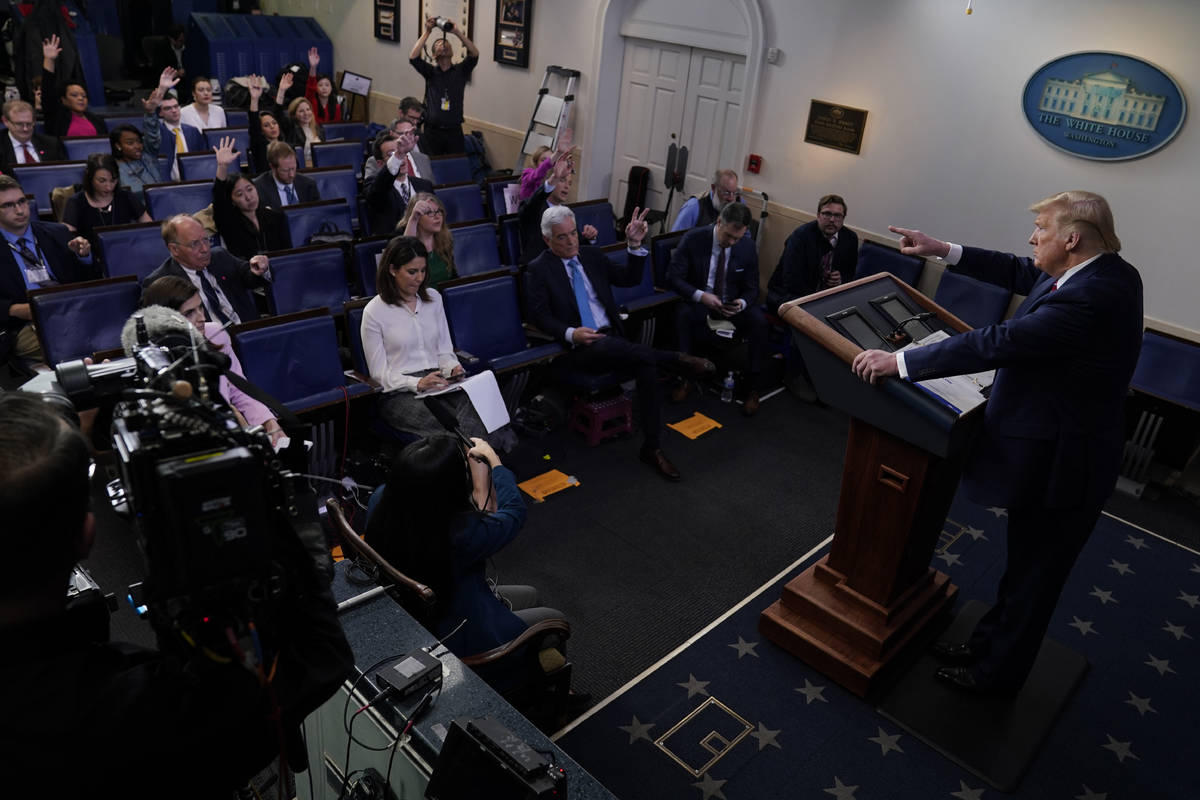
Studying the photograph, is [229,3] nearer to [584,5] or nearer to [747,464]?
[584,5]

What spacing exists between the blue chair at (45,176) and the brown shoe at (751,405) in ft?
15.6

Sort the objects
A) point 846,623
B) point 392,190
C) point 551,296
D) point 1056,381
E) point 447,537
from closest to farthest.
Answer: point 447,537, point 1056,381, point 846,623, point 551,296, point 392,190

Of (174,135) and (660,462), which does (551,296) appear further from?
(174,135)

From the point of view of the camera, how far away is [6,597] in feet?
3.60

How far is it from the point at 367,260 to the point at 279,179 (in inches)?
53.6

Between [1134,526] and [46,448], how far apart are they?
5.13m

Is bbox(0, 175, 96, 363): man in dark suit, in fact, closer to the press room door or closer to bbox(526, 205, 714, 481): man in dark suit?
bbox(526, 205, 714, 481): man in dark suit

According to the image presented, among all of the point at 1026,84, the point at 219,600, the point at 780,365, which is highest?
the point at 1026,84

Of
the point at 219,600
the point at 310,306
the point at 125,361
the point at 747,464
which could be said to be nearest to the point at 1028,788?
the point at 747,464

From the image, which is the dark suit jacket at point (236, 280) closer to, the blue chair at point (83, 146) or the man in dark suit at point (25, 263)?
the man in dark suit at point (25, 263)

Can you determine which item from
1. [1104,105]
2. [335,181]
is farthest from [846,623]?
[335,181]

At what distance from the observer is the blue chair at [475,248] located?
5535 mm

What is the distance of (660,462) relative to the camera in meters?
4.65

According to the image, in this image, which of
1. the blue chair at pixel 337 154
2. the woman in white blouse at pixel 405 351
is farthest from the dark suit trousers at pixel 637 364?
the blue chair at pixel 337 154
